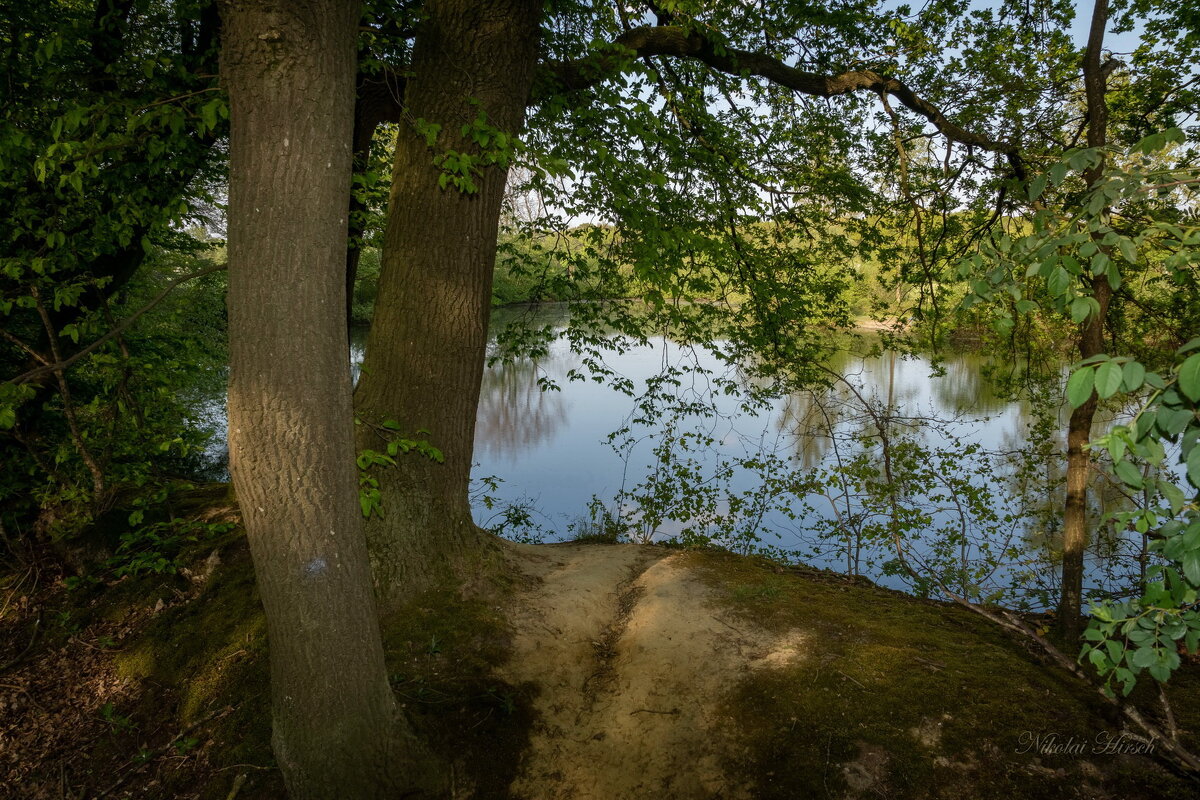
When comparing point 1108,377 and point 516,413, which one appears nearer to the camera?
point 1108,377

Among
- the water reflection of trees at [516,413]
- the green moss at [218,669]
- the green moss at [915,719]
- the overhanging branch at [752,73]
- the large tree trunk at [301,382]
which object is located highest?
the overhanging branch at [752,73]

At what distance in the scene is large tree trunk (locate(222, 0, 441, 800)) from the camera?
78.3 inches

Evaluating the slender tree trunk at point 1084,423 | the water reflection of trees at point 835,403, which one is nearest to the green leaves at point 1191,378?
the slender tree trunk at point 1084,423

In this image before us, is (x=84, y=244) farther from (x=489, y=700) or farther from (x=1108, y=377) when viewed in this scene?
(x=1108, y=377)

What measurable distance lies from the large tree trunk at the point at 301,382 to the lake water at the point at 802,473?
295 centimetres

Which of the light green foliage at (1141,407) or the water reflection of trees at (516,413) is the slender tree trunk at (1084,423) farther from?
the water reflection of trees at (516,413)

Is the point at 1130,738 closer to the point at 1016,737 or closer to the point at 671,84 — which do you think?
the point at 1016,737

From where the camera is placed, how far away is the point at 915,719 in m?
2.66

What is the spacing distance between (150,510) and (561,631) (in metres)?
3.45

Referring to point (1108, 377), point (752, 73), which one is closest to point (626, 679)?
point (1108, 377)

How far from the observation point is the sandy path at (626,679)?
2.67 m

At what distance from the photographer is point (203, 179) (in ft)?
19.3

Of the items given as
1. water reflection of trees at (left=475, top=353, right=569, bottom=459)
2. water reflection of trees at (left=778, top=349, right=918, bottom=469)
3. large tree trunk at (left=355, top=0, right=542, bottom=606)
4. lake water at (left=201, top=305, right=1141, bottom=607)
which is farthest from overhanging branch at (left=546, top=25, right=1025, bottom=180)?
water reflection of trees at (left=475, top=353, right=569, bottom=459)

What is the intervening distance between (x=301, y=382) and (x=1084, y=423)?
3692 mm
